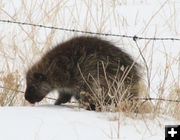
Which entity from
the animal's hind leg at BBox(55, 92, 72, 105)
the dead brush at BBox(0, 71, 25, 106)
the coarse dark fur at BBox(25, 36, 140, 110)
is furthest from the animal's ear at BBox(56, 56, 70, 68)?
the dead brush at BBox(0, 71, 25, 106)

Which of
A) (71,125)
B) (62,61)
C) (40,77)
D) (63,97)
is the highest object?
(62,61)

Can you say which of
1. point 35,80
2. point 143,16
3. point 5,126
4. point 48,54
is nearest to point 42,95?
point 35,80

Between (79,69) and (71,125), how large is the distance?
1031mm

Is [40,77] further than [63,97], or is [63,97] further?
[63,97]

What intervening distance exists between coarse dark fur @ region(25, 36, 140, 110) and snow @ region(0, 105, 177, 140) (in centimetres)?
49

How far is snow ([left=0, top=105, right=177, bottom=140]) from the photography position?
3.26 m

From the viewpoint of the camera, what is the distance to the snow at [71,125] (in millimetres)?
3260

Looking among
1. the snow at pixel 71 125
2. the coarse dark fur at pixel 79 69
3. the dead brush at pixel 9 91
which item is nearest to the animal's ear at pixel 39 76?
the coarse dark fur at pixel 79 69

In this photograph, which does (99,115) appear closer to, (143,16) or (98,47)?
(98,47)

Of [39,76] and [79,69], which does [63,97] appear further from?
[79,69]

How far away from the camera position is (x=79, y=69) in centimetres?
442

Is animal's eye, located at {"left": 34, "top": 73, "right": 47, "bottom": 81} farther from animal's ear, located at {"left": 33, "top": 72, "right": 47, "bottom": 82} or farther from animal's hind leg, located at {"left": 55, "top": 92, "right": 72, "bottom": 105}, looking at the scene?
animal's hind leg, located at {"left": 55, "top": 92, "right": 72, "bottom": 105}

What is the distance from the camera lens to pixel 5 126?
3.41m

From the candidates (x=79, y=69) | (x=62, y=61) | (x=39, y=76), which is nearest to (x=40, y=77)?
(x=39, y=76)
